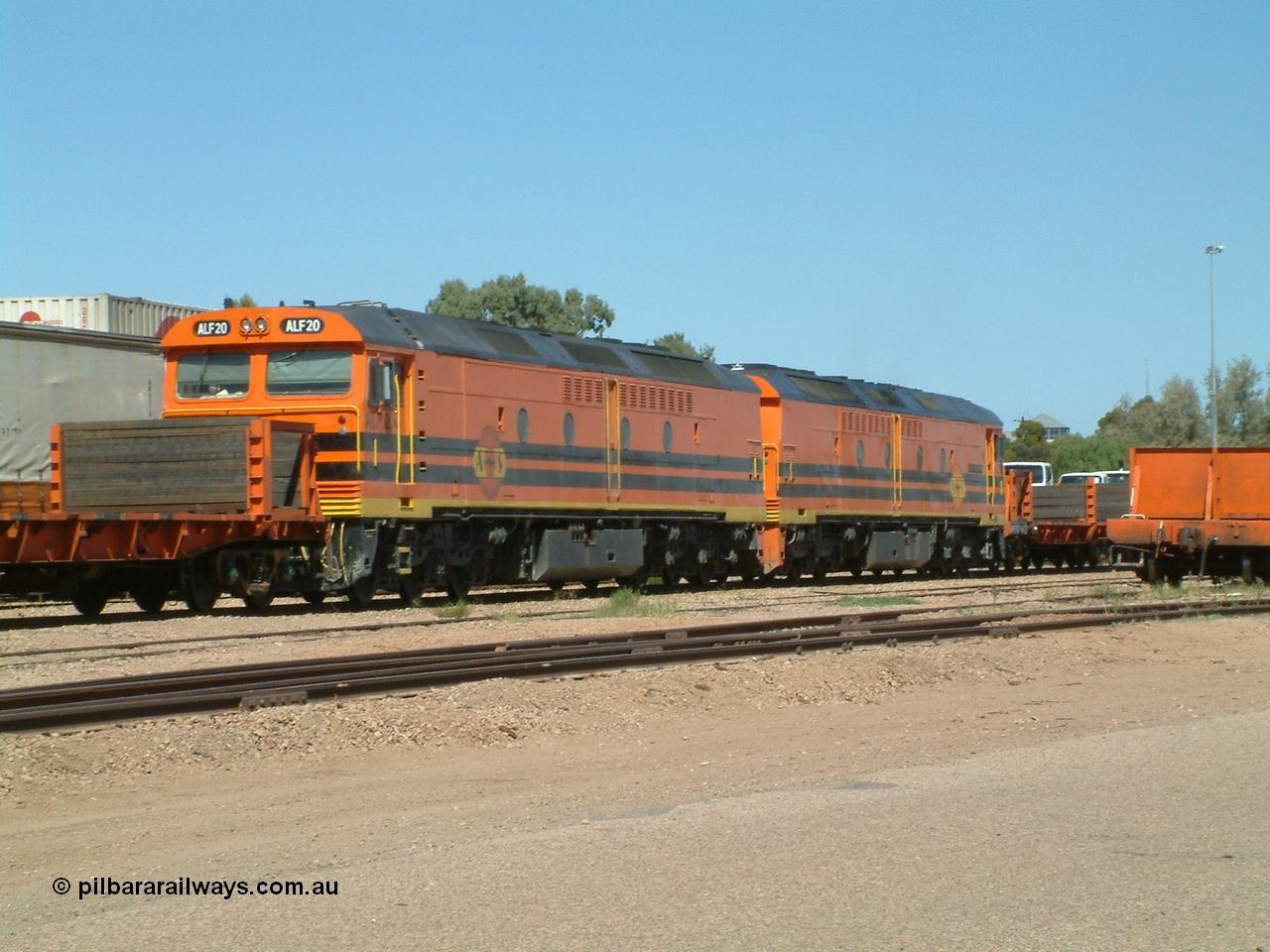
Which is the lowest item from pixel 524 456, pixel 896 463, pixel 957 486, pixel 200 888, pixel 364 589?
pixel 200 888

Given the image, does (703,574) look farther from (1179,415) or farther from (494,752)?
(1179,415)

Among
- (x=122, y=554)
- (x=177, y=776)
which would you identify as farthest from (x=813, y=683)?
(x=122, y=554)

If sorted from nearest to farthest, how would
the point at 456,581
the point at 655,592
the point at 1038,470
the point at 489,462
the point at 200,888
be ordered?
the point at 200,888
the point at 489,462
the point at 456,581
the point at 655,592
the point at 1038,470

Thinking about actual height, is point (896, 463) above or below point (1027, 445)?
below

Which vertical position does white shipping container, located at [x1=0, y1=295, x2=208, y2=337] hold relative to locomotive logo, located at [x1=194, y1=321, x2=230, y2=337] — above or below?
above

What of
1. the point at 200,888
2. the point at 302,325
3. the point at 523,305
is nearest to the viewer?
the point at 200,888

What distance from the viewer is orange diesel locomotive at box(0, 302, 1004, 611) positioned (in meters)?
19.6

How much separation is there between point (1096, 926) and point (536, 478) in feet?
55.8

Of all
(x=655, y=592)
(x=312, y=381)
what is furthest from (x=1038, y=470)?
(x=312, y=381)

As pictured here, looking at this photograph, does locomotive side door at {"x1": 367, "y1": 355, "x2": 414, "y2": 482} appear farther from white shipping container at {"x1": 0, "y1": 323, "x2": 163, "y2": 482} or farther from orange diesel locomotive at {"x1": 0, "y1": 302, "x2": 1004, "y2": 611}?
white shipping container at {"x1": 0, "y1": 323, "x2": 163, "y2": 482}

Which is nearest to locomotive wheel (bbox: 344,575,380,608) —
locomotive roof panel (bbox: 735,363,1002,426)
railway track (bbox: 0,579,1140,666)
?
railway track (bbox: 0,579,1140,666)

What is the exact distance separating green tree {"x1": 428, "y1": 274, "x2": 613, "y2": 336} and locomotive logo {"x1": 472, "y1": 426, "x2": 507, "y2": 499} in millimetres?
48883

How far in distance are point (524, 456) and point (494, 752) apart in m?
12.2

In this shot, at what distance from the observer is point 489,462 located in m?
21.7
